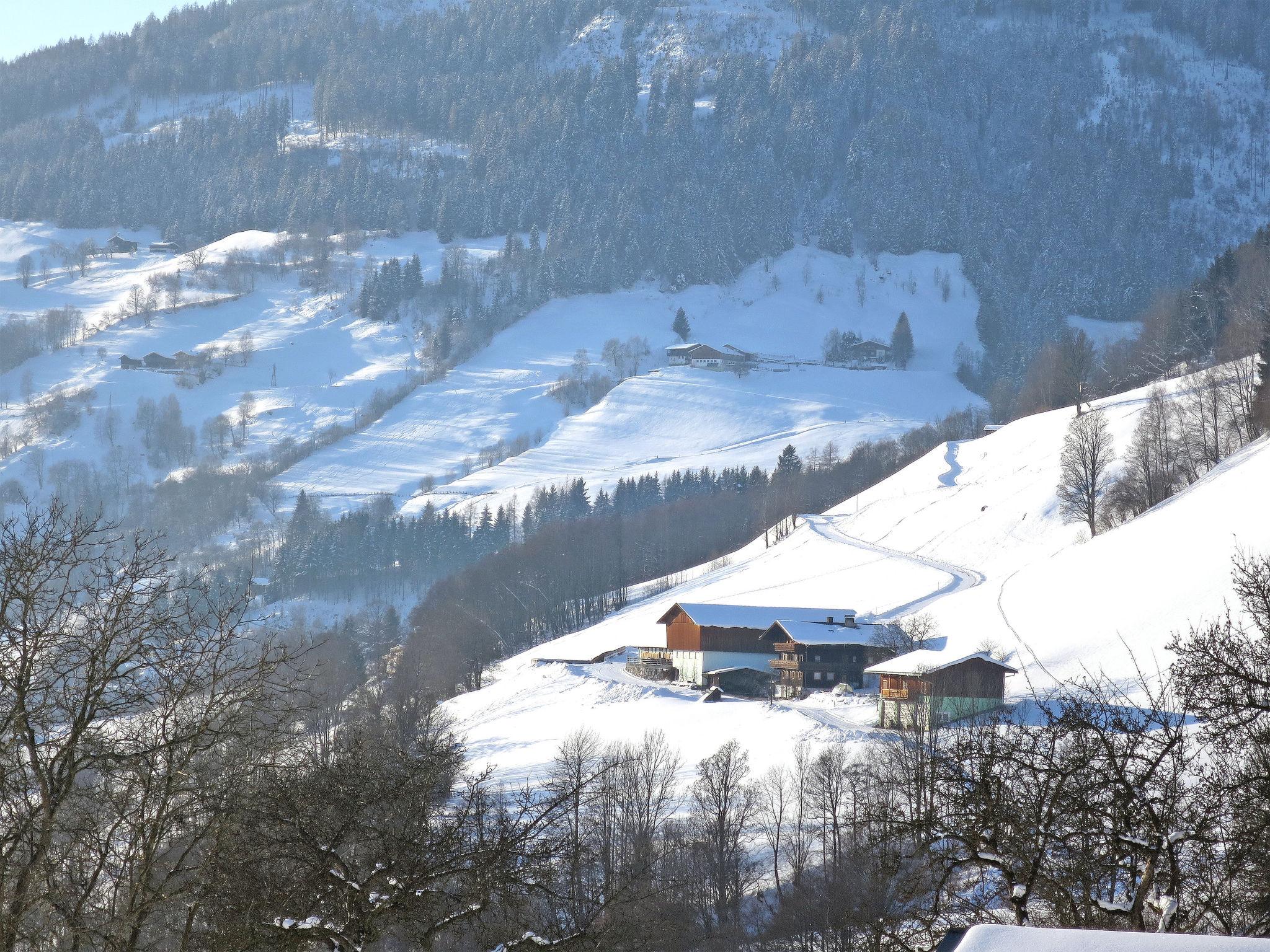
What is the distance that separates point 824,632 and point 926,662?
41.0 ft

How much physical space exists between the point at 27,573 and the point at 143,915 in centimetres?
304

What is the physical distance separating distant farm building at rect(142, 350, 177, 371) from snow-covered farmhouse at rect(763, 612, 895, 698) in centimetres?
15197

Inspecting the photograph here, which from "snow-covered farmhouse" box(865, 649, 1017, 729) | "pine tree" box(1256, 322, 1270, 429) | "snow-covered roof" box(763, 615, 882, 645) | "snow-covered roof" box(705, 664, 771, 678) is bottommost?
"snow-covered roof" box(705, 664, 771, 678)

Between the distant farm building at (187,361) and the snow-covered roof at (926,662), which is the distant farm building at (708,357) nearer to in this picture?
the distant farm building at (187,361)

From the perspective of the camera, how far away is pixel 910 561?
8231 centimetres

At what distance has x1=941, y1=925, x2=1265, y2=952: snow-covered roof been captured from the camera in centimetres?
700

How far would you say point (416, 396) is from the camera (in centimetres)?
18462

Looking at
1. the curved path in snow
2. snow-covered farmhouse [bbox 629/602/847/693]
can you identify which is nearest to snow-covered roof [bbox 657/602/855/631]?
snow-covered farmhouse [bbox 629/602/847/693]

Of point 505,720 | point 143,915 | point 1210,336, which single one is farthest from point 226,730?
point 1210,336

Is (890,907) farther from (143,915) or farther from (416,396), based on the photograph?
(416,396)

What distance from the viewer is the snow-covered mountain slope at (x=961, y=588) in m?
51.5

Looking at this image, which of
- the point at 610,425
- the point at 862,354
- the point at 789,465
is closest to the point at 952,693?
the point at 789,465

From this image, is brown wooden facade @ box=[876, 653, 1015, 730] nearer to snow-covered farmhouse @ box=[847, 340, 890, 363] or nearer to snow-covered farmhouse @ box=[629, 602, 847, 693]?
snow-covered farmhouse @ box=[629, 602, 847, 693]

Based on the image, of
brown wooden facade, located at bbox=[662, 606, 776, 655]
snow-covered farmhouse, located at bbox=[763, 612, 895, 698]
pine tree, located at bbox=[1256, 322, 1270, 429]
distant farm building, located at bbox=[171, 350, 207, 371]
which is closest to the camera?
snow-covered farmhouse, located at bbox=[763, 612, 895, 698]
